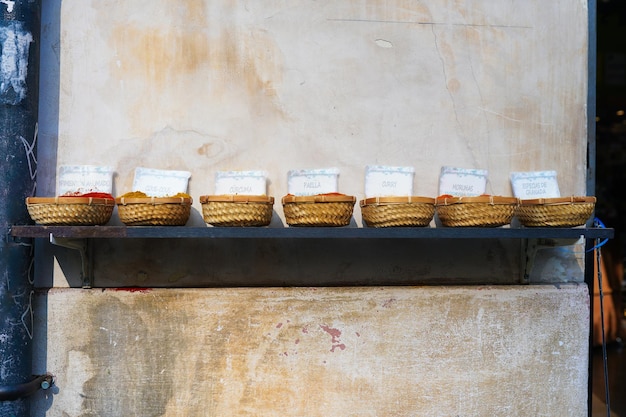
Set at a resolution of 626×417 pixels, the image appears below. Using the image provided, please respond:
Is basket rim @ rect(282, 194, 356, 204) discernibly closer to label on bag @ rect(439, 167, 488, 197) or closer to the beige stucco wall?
the beige stucco wall

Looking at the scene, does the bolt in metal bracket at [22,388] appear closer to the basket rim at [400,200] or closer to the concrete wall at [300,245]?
the concrete wall at [300,245]

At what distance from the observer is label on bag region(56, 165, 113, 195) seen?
2.69 m

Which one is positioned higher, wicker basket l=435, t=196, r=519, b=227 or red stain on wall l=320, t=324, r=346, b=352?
wicker basket l=435, t=196, r=519, b=227

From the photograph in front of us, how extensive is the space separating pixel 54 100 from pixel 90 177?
0.41 meters

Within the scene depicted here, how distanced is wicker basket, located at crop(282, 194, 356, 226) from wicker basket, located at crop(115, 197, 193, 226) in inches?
18.8

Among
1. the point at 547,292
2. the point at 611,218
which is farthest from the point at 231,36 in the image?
the point at 611,218

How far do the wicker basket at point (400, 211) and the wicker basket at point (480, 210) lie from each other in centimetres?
11

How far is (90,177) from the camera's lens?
2.70 m

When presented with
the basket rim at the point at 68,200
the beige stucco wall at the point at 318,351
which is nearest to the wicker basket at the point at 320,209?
the beige stucco wall at the point at 318,351

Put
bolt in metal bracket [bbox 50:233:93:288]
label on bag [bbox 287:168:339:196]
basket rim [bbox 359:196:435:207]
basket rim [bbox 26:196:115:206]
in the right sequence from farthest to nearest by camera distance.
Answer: label on bag [bbox 287:168:339:196] → bolt in metal bracket [bbox 50:233:93:288] → basket rim [bbox 359:196:435:207] → basket rim [bbox 26:196:115:206]

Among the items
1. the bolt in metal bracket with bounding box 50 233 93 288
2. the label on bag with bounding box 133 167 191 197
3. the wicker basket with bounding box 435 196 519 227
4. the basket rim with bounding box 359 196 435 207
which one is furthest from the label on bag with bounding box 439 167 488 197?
the bolt in metal bracket with bounding box 50 233 93 288

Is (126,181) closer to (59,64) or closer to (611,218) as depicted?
(59,64)

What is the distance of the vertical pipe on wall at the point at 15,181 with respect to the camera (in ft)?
8.20

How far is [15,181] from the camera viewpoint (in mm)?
2525
